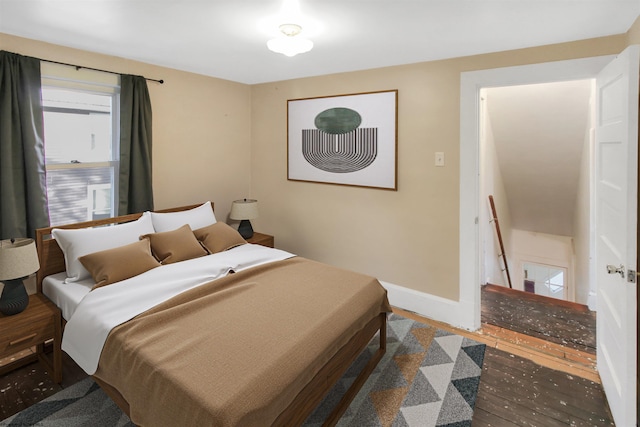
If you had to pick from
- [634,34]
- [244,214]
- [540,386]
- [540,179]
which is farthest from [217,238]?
[540,179]

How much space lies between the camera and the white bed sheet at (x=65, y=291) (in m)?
2.24

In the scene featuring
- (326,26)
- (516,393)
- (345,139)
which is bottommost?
(516,393)

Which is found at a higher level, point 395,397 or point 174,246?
point 174,246

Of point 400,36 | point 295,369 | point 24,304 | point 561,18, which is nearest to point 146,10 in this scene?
point 400,36

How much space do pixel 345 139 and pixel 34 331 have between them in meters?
2.76

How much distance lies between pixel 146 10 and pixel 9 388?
242 centimetres

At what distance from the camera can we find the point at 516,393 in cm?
220

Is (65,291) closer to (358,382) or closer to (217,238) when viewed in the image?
(217,238)

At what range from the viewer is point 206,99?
3.72 metres

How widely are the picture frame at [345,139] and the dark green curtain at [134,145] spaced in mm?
1415

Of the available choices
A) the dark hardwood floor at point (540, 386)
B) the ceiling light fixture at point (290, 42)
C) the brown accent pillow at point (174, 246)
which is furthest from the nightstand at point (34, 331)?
the dark hardwood floor at point (540, 386)

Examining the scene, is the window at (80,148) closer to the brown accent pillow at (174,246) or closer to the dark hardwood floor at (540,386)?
the brown accent pillow at (174,246)

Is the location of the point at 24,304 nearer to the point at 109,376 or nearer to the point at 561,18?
the point at 109,376

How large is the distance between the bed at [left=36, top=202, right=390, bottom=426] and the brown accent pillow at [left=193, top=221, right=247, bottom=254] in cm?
2
